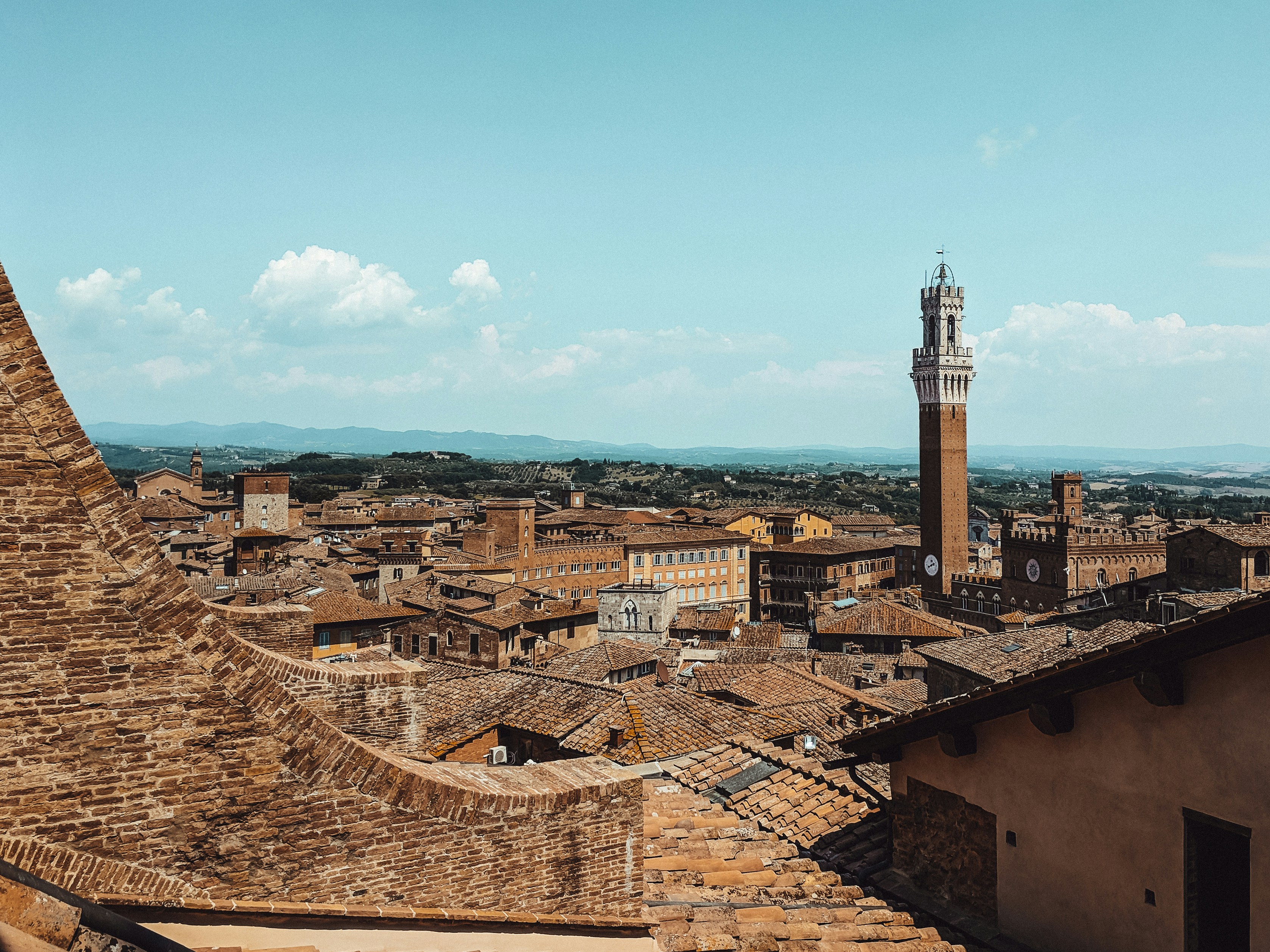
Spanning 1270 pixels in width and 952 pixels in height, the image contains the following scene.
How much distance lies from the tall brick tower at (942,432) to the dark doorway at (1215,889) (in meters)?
84.6

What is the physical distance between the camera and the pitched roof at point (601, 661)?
98.5 ft

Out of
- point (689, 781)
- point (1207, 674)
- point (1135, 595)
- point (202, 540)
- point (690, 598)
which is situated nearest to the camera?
point (1207, 674)

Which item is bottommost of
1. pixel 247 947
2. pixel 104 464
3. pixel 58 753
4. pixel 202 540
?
pixel 202 540

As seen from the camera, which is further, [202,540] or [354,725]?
[202,540]

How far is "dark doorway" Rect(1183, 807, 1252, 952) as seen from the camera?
196 inches

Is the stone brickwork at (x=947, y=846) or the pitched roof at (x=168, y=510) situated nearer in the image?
the stone brickwork at (x=947, y=846)

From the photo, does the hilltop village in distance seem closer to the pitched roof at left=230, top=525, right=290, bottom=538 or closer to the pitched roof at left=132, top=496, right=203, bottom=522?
the pitched roof at left=230, top=525, right=290, bottom=538

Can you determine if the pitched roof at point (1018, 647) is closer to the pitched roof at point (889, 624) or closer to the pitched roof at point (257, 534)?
the pitched roof at point (889, 624)

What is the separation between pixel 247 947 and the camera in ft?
14.3

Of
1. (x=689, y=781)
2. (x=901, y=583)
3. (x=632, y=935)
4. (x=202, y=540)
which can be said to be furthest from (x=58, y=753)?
(x=901, y=583)

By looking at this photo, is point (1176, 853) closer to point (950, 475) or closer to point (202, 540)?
point (202, 540)

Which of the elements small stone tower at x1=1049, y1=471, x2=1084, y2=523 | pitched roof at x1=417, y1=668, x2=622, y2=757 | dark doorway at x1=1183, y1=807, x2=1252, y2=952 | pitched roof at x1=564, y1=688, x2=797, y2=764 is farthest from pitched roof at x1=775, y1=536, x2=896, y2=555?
dark doorway at x1=1183, y1=807, x2=1252, y2=952

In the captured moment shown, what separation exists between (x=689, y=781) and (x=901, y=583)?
94129 millimetres

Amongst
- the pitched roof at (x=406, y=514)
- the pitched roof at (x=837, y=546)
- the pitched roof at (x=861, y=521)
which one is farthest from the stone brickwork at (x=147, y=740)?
the pitched roof at (x=861, y=521)
